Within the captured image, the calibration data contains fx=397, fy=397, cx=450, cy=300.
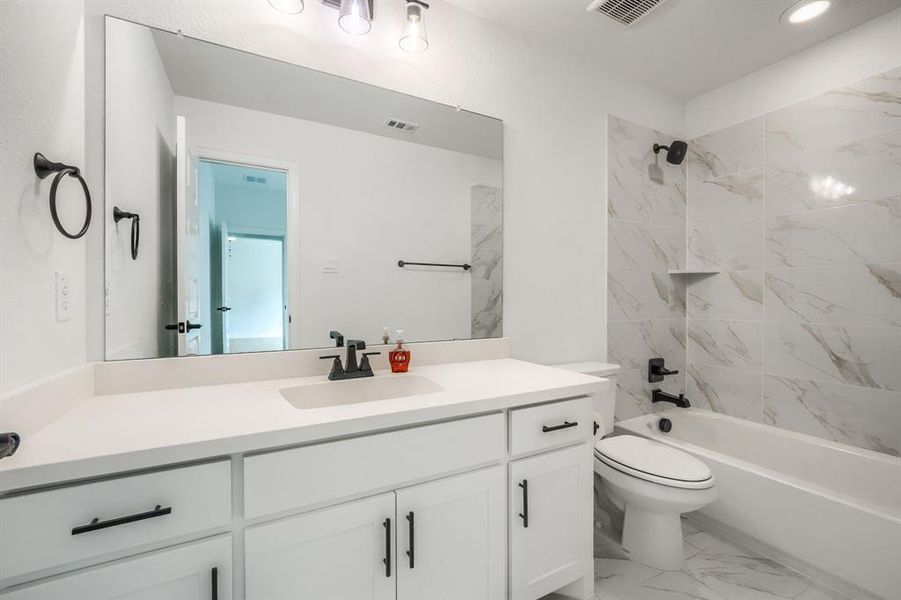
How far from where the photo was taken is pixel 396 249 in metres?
1.67

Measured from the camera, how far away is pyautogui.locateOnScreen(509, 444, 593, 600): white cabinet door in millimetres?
1256

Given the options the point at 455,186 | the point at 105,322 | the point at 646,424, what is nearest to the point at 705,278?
the point at 646,424

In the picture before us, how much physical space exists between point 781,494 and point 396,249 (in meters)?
1.99

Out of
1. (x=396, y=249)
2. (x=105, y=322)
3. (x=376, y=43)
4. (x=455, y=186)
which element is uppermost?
(x=376, y=43)

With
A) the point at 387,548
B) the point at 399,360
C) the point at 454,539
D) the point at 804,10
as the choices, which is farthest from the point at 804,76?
the point at 387,548

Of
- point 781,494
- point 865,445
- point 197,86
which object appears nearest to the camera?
point 197,86

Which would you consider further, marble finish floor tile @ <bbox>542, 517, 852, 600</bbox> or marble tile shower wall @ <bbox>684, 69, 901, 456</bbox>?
marble tile shower wall @ <bbox>684, 69, 901, 456</bbox>

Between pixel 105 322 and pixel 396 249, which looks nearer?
pixel 105 322

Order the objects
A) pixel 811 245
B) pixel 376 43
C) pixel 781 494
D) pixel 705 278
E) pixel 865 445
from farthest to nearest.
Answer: pixel 705 278 → pixel 811 245 → pixel 865 445 → pixel 781 494 → pixel 376 43

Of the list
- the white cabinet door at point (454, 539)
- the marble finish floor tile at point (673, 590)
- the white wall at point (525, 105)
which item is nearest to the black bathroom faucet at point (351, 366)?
the white cabinet door at point (454, 539)

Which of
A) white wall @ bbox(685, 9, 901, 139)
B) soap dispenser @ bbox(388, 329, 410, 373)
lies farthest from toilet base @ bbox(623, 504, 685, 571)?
white wall @ bbox(685, 9, 901, 139)

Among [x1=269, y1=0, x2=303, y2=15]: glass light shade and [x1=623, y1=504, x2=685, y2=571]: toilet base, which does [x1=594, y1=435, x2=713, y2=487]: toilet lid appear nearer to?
[x1=623, y1=504, x2=685, y2=571]: toilet base

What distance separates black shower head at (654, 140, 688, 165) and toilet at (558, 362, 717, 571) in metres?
1.61

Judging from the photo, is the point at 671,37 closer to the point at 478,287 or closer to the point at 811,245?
the point at 811,245
